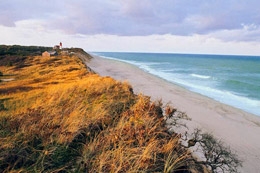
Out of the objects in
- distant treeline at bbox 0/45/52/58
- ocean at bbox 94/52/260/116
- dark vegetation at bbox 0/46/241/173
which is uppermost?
dark vegetation at bbox 0/46/241/173

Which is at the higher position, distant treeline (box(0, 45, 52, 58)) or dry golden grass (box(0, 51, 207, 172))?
dry golden grass (box(0, 51, 207, 172))

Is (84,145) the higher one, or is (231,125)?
(84,145)

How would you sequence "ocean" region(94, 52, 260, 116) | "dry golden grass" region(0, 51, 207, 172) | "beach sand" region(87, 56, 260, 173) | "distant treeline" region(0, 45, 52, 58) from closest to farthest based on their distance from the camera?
"dry golden grass" region(0, 51, 207, 172) → "beach sand" region(87, 56, 260, 173) → "ocean" region(94, 52, 260, 116) → "distant treeline" region(0, 45, 52, 58)

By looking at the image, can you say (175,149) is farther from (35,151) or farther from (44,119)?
(44,119)

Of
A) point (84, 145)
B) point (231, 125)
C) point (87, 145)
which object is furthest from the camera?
point (231, 125)

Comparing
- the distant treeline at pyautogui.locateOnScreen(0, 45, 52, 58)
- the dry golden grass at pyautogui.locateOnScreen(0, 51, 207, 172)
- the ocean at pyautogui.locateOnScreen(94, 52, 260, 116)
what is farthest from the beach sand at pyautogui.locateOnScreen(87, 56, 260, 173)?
the distant treeline at pyautogui.locateOnScreen(0, 45, 52, 58)

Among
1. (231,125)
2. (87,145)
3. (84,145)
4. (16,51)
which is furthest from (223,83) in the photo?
(16,51)

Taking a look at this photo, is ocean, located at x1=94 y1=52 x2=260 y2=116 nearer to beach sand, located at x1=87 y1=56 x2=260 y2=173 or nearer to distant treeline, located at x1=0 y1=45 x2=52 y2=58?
beach sand, located at x1=87 y1=56 x2=260 y2=173

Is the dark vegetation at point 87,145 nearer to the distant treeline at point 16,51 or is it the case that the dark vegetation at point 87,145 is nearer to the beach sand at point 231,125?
the beach sand at point 231,125

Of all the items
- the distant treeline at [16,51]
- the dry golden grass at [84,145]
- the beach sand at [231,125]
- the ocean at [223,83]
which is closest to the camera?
the dry golden grass at [84,145]

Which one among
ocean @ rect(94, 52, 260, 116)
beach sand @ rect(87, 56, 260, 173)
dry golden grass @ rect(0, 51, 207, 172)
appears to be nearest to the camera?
dry golden grass @ rect(0, 51, 207, 172)

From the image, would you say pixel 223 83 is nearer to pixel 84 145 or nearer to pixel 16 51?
pixel 84 145

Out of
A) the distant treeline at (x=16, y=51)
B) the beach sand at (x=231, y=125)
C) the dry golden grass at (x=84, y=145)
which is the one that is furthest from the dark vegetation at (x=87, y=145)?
the distant treeline at (x=16, y=51)

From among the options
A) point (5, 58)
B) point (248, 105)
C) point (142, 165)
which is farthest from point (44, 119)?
point (5, 58)
